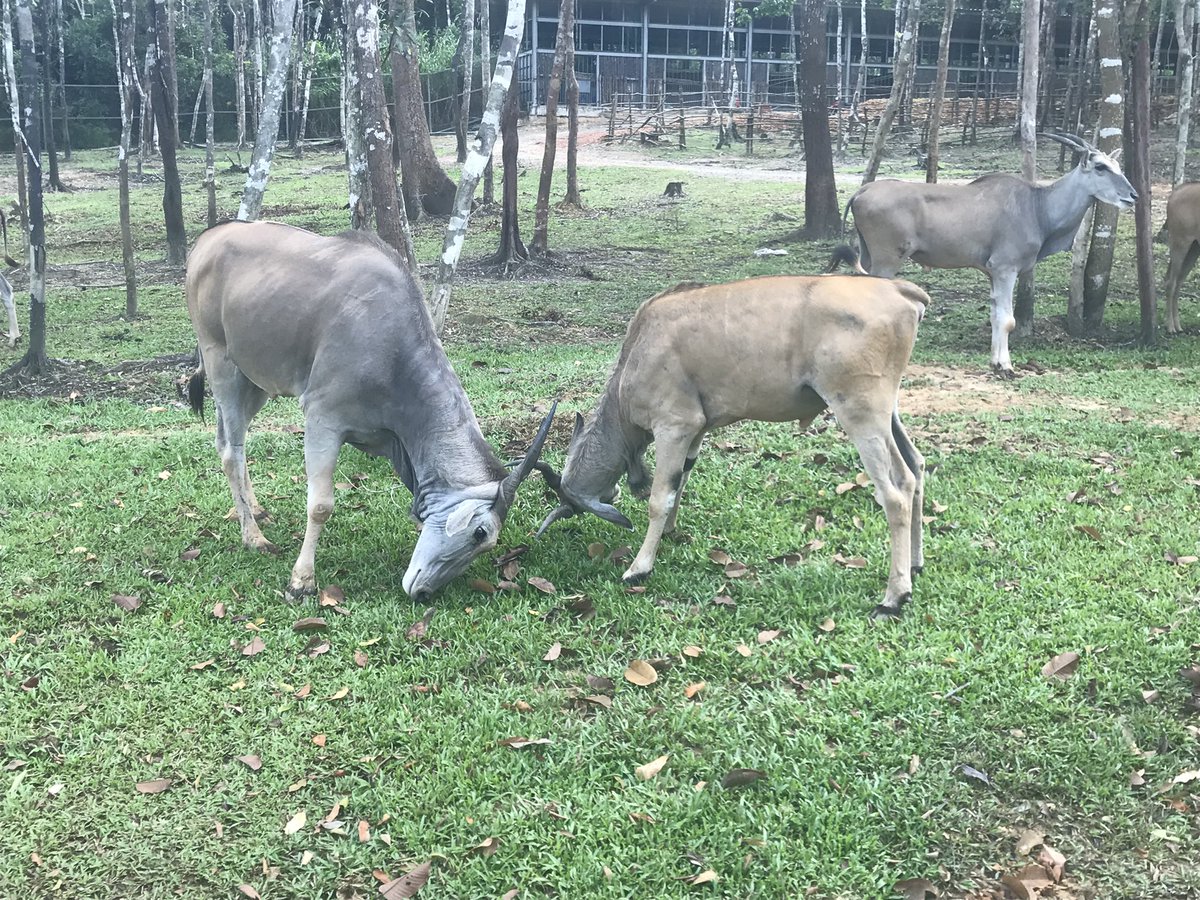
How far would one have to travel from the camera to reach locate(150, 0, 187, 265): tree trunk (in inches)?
640

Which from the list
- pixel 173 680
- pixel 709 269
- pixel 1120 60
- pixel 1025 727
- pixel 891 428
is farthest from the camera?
pixel 709 269

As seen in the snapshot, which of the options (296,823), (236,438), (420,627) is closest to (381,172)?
(236,438)

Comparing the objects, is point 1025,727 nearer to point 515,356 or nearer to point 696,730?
point 696,730

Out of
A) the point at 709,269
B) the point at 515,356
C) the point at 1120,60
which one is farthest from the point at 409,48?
the point at 1120,60

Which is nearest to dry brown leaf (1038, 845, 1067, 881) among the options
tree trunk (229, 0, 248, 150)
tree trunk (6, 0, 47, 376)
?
tree trunk (6, 0, 47, 376)

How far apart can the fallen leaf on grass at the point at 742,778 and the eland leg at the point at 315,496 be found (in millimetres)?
2920

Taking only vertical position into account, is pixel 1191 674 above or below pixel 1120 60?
below

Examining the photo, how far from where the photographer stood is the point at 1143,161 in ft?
39.2

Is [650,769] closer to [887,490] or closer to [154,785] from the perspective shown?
[887,490]

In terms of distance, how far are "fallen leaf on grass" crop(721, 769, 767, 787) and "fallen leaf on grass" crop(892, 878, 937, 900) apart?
0.73 metres

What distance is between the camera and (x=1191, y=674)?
4934mm

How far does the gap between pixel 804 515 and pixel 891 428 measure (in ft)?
4.52

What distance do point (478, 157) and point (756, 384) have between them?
539cm

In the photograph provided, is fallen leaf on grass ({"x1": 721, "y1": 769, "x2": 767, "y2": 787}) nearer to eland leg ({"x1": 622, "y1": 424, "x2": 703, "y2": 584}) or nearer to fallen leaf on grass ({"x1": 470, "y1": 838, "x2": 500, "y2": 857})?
fallen leaf on grass ({"x1": 470, "y1": 838, "x2": 500, "y2": 857})
